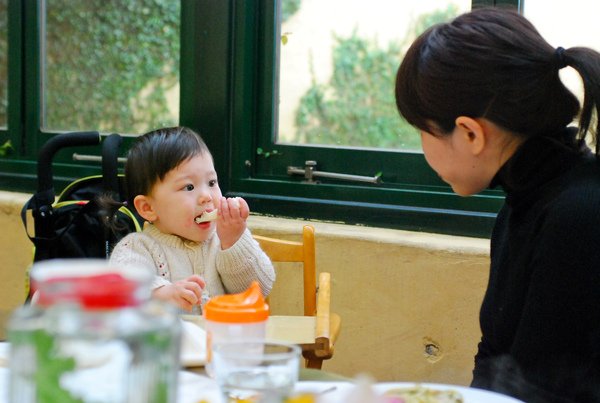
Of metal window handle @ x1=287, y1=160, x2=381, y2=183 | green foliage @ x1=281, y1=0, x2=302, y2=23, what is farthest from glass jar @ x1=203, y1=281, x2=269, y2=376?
green foliage @ x1=281, y1=0, x2=302, y2=23

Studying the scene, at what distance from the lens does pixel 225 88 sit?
2.84 metres

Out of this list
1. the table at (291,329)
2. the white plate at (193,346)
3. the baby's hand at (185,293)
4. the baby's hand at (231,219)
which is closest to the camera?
the white plate at (193,346)

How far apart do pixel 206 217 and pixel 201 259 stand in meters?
0.10

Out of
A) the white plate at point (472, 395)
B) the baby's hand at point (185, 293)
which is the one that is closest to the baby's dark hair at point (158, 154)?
the baby's hand at point (185, 293)

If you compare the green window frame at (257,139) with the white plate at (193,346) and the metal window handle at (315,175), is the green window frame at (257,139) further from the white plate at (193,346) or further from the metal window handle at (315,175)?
the white plate at (193,346)

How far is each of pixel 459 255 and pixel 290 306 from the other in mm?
555

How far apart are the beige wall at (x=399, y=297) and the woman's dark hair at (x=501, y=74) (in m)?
0.90

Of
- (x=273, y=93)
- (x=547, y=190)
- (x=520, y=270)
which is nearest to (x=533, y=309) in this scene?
(x=520, y=270)

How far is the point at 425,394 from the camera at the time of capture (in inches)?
40.1

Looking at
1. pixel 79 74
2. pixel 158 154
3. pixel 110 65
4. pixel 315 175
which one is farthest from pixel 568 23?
pixel 79 74

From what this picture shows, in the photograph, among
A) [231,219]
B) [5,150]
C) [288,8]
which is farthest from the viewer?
[5,150]

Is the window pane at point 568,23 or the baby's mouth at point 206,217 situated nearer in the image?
the baby's mouth at point 206,217

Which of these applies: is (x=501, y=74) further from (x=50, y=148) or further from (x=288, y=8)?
(x=288, y=8)

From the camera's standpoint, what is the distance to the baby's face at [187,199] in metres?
2.05
